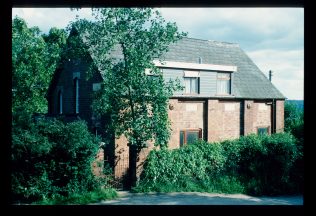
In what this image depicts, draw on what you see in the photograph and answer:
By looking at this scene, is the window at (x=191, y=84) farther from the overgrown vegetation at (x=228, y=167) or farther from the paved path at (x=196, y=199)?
the paved path at (x=196, y=199)

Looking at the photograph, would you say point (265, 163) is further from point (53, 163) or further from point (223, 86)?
point (53, 163)

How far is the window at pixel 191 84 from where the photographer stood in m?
18.0

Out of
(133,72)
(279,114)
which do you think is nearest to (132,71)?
(133,72)

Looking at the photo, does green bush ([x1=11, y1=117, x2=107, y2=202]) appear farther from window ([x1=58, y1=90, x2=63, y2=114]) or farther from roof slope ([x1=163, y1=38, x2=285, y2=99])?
roof slope ([x1=163, y1=38, x2=285, y2=99])

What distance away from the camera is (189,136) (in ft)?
58.5

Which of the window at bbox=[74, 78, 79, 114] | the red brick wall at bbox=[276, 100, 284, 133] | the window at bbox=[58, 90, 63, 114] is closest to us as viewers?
the window at bbox=[74, 78, 79, 114]

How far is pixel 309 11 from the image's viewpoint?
2512mm

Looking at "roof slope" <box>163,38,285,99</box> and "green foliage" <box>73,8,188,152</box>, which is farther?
"roof slope" <box>163,38,285,99</box>

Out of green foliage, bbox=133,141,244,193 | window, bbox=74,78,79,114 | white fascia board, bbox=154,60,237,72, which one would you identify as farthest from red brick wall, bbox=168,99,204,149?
window, bbox=74,78,79,114

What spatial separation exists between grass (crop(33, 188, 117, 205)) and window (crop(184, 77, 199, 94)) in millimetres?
8724

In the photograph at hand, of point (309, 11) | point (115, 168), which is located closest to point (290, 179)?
point (115, 168)

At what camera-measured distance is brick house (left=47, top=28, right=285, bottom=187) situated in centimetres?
1706

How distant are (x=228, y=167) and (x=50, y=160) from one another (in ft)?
24.8
